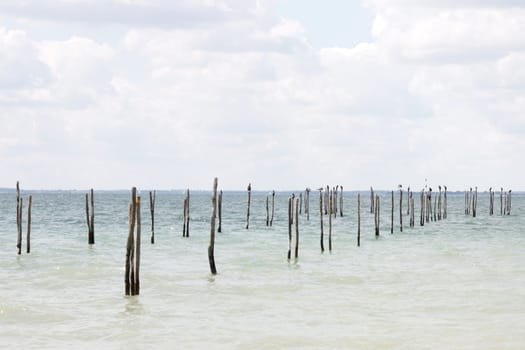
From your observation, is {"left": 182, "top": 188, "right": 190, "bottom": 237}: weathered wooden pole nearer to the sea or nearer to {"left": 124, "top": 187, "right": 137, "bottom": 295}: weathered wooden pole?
the sea

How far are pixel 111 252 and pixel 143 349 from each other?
17.9 metres

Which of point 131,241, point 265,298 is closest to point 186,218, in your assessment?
point 265,298

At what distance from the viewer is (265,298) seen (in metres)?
19.0

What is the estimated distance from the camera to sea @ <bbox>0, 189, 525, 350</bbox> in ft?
47.2

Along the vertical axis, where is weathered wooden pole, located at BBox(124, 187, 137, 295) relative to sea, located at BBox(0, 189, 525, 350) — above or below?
above

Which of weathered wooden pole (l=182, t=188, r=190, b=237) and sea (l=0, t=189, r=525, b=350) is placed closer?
sea (l=0, t=189, r=525, b=350)

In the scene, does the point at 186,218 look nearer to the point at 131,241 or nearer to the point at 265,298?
the point at 265,298

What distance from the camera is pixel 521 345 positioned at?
13.8 meters

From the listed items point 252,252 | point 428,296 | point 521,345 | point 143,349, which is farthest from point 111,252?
point 521,345

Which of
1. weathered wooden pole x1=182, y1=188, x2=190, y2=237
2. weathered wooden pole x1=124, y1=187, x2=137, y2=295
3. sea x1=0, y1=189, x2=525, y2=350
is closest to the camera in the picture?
sea x1=0, y1=189, x2=525, y2=350

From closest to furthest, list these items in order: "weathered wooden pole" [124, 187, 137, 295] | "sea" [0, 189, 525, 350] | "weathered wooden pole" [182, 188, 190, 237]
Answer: "sea" [0, 189, 525, 350] < "weathered wooden pole" [124, 187, 137, 295] < "weathered wooden pole" [182, 188, 190, 237]

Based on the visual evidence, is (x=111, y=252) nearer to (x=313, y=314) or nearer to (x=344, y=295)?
(x=344, y=295)

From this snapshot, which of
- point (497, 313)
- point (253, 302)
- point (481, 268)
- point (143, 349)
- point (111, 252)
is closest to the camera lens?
point (143, 349)

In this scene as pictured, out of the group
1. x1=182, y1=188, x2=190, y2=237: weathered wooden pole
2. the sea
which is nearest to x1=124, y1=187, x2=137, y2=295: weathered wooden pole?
the sea
